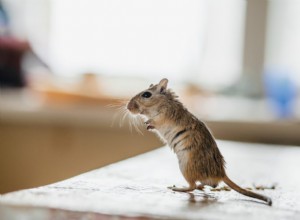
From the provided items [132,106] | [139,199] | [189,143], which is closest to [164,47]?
[132,106]

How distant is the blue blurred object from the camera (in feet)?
11.0

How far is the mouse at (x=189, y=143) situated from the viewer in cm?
94

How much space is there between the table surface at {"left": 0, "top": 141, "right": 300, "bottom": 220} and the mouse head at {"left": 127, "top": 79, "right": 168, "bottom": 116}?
0.39ft

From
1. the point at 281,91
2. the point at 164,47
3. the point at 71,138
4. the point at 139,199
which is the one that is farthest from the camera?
the point at 164,47

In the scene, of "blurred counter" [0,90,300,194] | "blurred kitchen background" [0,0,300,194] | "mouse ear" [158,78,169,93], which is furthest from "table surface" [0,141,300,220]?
"blurred kitchen background" [0,0,300,194]

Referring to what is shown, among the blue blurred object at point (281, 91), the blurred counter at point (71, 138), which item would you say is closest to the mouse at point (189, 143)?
the blurred counter at point (71, 138)

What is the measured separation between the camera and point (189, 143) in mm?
951

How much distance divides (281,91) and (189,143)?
101 inches

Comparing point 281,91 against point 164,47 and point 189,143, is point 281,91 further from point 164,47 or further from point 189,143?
point 189,143

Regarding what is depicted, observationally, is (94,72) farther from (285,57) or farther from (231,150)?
(231,150)

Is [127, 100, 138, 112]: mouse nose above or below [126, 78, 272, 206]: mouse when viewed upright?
above

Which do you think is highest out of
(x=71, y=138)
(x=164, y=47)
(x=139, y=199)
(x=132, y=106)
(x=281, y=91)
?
(x=164, y=47)

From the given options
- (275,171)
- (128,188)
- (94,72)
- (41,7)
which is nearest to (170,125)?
(128,188)

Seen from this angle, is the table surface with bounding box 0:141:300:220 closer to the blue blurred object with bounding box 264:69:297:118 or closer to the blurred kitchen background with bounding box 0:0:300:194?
the blue blurred object with bounding box 264:69:297:118
